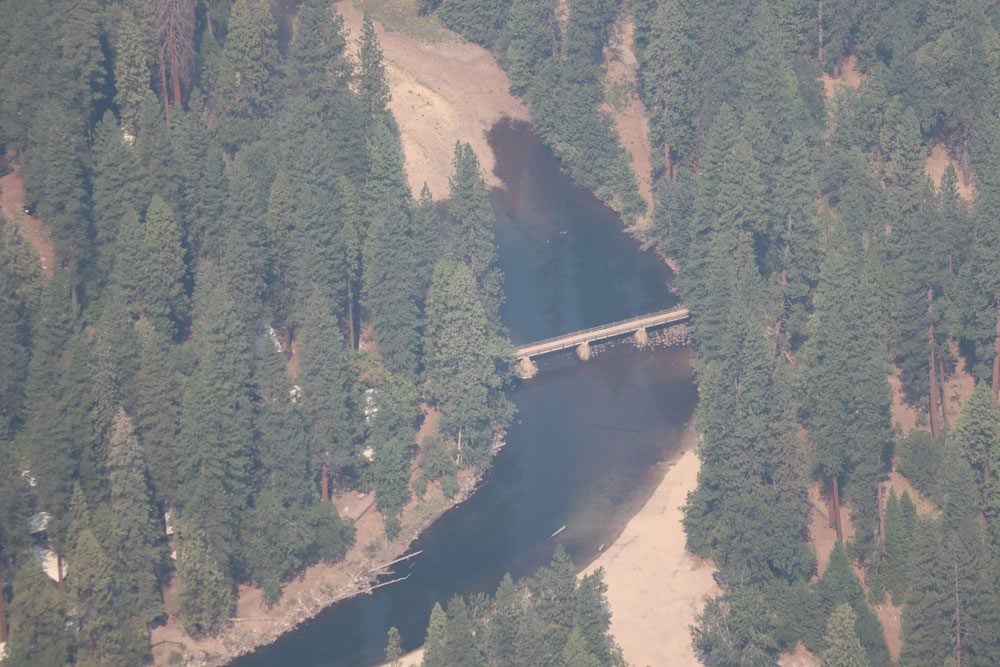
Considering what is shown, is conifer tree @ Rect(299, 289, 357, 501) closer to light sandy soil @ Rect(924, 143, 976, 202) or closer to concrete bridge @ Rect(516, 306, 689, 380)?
concrete bridge @ Rect(516, 306, 689, 380)

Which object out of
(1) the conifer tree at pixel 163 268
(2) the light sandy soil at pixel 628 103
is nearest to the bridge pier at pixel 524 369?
(2) the light sandy soil at pixel 628 103

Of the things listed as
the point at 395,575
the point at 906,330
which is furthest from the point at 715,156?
the point at 395,575

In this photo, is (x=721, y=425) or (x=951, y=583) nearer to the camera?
(x=951, y=583)

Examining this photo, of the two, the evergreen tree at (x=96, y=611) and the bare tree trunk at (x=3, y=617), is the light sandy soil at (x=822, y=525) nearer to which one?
the evergreen tree at (x=96, y=611)

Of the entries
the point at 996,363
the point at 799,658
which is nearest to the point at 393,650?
the point at 799,658

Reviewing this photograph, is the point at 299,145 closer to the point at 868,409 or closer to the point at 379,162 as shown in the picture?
the point at 379,162
